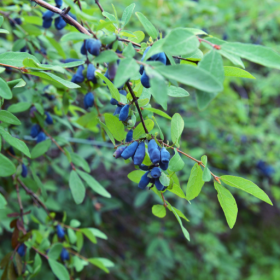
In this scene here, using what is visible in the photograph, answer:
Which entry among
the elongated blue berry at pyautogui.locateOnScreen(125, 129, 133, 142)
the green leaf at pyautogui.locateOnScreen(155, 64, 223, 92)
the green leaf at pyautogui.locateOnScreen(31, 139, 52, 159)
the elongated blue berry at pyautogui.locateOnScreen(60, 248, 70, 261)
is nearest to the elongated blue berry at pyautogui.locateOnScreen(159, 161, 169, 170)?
the elongated blue berry at pyautogui.locateOnScreen(125, 129, 133, 142)

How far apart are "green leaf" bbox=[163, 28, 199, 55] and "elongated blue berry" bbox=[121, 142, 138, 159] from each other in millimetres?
236

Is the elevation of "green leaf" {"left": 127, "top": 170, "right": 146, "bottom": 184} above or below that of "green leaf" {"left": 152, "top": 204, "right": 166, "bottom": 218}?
above

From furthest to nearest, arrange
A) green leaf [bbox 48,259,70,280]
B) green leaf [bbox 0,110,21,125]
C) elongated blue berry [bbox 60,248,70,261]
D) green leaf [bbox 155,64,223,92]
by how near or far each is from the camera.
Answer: elongated blue berry [bbox 60,248,70,261] → green leaf [bbox 48,259,70,280] → green leaf [bbox 0,110,21,125] → green leaf [bbox 155,64,223,92]

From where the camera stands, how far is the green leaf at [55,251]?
2.86ft

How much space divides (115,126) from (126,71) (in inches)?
8.8

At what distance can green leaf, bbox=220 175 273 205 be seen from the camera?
59cm

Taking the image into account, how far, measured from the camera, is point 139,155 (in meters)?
0.57

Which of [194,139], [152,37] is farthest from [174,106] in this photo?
[152,37]

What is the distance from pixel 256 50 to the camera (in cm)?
44

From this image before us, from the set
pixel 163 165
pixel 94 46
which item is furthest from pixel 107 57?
pixel 163 165

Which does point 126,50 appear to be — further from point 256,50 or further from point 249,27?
point 249,27

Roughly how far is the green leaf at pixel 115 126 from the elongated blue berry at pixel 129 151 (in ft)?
0.20

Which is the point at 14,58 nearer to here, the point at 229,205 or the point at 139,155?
the point at 139,155

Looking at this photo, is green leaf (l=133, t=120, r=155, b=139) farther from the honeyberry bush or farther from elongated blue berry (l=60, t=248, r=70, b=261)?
elongated blue berry (l=60, t=248, r=70, b=261)
